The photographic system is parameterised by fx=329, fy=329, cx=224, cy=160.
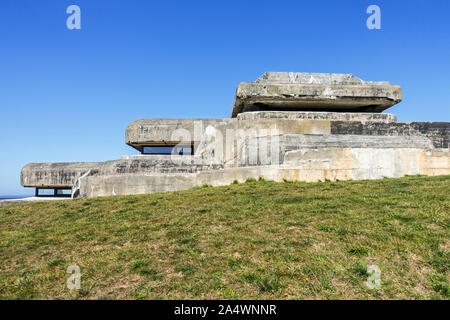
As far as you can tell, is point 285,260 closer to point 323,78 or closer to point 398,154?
point 398,154

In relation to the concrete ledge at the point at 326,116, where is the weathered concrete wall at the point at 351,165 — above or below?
below

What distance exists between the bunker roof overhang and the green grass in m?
5.78

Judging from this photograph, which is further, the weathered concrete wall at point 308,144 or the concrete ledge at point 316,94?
the concrete ledge at point 316,94

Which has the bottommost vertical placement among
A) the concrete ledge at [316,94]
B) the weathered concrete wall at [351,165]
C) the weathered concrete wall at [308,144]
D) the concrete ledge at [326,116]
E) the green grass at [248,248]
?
the green grass at [248,248]

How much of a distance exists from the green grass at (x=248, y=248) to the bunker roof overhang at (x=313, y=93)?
18.9 feet

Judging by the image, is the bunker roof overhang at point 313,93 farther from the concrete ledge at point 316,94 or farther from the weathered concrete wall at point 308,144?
the weathered concrete wall at point 308,144

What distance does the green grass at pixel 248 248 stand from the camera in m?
3.79

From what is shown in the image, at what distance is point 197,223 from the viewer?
5887 mm

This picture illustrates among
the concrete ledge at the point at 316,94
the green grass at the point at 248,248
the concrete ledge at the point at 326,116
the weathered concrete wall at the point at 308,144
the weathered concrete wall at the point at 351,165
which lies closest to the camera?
the green grass at the point at 248,248

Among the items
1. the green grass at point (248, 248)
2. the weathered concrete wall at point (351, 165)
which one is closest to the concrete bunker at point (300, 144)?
the weathered concrete wall at point (351, 165)

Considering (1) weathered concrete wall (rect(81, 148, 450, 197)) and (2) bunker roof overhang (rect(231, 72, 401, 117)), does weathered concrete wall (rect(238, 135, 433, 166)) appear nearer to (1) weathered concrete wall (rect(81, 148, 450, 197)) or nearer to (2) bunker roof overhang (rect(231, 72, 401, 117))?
(1) weathered concrete wall (rect(81, 148, 450, 197))
